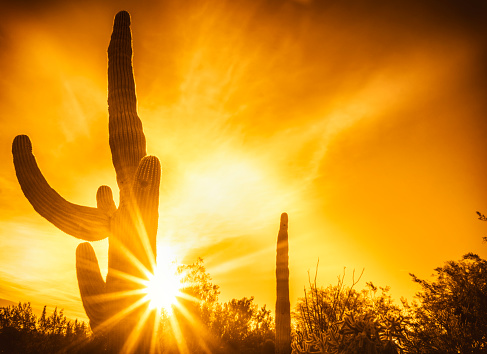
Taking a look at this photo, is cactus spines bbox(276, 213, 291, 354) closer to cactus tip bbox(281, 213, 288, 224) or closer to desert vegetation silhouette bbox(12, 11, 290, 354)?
cactus tip bbox(281, 213, 288, 224)

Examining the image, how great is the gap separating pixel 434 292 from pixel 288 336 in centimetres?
1502

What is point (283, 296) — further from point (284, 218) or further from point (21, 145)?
point (21, 145)

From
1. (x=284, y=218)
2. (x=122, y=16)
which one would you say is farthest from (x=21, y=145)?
(x=284, y=218)

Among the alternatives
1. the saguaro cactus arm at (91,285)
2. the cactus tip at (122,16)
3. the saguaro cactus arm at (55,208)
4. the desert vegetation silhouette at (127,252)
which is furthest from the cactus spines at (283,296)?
the cactus tip at (122,16)

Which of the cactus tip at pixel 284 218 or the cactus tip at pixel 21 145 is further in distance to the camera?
the cactus tip at pixel 284 218

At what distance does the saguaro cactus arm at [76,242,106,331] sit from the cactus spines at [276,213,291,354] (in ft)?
11.8

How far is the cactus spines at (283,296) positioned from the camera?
5.81m

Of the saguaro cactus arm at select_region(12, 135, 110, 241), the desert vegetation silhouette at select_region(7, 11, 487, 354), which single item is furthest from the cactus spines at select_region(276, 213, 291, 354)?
the saguaro cactus arm at select_region(12, 135, 110, 241)

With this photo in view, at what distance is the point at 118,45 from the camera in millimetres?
5652

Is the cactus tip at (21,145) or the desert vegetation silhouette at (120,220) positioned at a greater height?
the cactus tip at (21,145)

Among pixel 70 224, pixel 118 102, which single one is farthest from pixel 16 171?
pixel 118 102

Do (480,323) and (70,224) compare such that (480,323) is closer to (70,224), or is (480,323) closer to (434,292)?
(434,292)

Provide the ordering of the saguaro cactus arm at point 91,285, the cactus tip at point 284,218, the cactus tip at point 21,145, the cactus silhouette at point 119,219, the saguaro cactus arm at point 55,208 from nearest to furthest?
the cactus silhouette at point 119,219 < the saguaro cactus arm at point 91,285 < the saguaro cactus arm at point 55,208 < the cactus tip at point 21,145 < the cactus tip at point 284,218

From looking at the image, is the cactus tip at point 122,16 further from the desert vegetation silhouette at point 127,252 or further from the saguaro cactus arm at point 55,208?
the saguaro cactus arm at point 55,208
